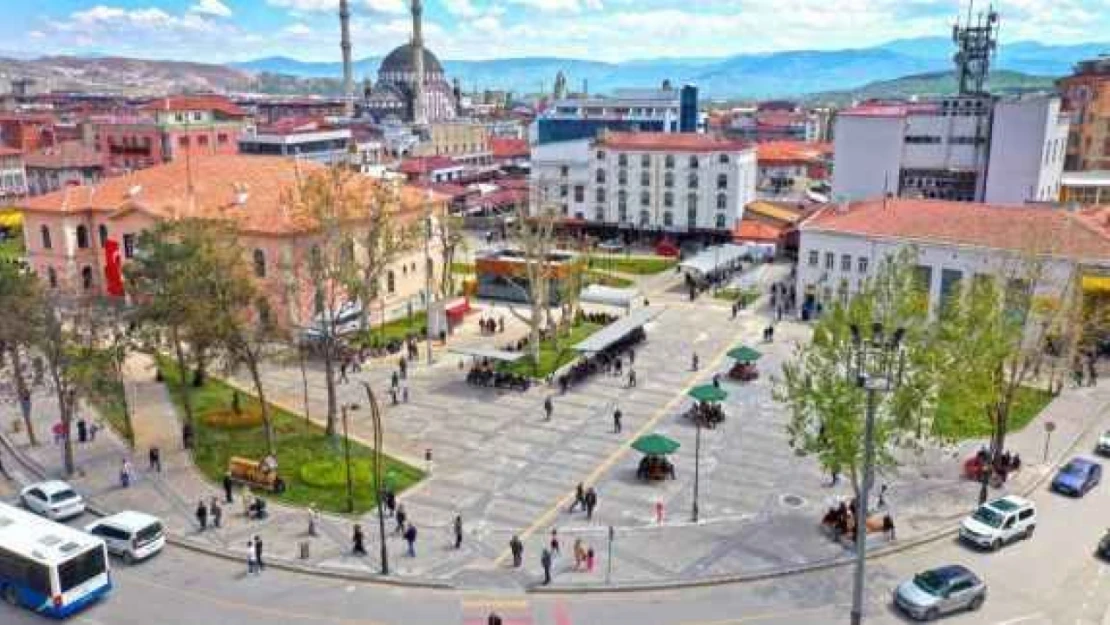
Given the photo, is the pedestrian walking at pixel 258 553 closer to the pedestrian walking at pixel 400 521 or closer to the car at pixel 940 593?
the pedestrian walking at pixel 400 521

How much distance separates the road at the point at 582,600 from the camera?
962 inches

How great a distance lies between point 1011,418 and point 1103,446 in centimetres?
442

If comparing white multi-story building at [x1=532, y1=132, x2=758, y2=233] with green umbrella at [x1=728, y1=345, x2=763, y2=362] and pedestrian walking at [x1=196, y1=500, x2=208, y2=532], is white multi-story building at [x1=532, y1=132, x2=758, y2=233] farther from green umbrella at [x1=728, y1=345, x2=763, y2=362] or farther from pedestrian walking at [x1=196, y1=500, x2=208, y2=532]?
pedestrian walking at [x1=196, y1=500, x2=208, y2=532]

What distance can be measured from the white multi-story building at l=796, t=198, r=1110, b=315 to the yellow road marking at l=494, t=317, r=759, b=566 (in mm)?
8431

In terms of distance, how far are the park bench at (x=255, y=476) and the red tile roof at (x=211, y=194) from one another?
22143mm

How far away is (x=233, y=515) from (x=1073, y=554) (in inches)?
1126

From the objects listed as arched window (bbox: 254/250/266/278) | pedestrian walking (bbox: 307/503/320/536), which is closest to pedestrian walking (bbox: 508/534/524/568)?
pedestrian walking (bbox: 307/503/320/536)

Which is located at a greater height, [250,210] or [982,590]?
[250,210]

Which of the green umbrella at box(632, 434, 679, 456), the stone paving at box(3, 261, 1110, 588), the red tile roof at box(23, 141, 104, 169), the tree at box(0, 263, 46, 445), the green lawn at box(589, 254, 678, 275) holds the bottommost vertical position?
Answer: the stone paving at box(3, 261, 1110, 588)

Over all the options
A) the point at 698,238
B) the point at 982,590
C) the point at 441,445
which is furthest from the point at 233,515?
the point at 698,238

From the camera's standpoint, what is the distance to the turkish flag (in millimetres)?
53500

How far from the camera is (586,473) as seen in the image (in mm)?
34219

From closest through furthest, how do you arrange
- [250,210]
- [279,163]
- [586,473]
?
1. [586,473]
2. [250,210]
3. [279,163]

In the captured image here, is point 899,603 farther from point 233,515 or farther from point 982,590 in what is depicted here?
point 233,515
